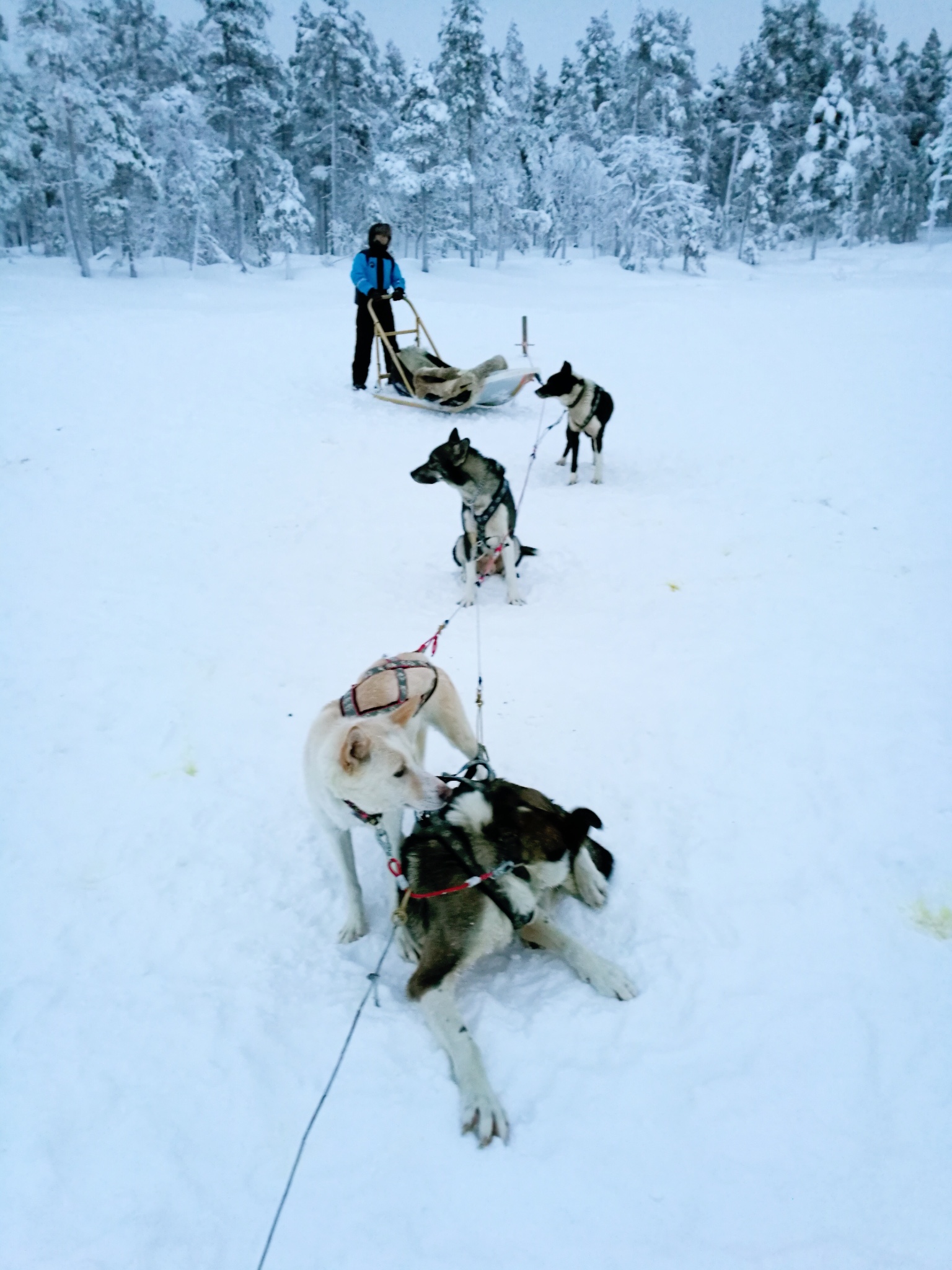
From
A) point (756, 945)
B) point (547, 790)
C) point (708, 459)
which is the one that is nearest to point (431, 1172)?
point (756, 945)

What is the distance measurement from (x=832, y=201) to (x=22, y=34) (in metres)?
27.0

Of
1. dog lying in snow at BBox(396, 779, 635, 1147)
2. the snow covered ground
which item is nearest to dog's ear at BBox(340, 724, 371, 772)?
dog lying in snow at BBox(396, 779, 635, 1147)

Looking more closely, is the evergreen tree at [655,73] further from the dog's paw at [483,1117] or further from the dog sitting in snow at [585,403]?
the dog's paw at [483,1117]

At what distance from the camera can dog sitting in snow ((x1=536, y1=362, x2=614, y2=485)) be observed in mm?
7059

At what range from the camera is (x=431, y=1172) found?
1.78m

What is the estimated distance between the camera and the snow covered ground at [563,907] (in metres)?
1.72

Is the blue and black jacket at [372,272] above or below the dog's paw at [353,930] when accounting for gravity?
above

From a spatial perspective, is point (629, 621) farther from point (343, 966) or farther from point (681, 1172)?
point (681, 1172)

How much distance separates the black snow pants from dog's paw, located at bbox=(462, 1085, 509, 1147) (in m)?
8.78

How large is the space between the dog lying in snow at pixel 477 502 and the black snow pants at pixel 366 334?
4.97 meters

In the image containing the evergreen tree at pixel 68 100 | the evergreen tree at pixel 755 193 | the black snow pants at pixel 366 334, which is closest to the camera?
the black snow pants at pixel 366 334

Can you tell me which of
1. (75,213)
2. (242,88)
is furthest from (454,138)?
(75,213)

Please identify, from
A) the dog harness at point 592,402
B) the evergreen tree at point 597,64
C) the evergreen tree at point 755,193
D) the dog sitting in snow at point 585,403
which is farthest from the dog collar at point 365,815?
the evergreen tree at point 597,64

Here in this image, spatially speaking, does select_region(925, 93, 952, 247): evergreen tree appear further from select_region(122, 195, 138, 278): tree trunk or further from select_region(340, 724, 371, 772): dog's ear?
select_region(340, 724, 371, 772): dog's ear
